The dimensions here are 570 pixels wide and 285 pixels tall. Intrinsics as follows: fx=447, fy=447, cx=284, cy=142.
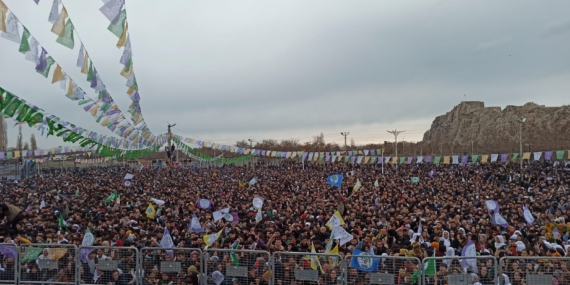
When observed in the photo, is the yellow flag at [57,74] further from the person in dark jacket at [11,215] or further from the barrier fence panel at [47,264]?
the barrier fence panel at [47,264]

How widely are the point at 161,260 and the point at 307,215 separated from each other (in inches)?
302

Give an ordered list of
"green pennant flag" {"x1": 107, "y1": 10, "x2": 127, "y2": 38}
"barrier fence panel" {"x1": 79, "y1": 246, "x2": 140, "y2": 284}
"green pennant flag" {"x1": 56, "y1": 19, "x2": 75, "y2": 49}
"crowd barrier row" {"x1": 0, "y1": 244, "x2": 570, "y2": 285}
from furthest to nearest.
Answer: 1. "green pennant flag" {"x1": 107, "y1": 10, "x2": 127, "y2": 38}
2. "green pennant flag" {"x1": 56, "y1": 19, "x2": 75, "y2": 49}
3. "barrier fence panel" {"x1": 79, "y1": 246, "x2": 140, "y2": 284}
4. "crowd barrier row" {"x1": 0, "y1": 244, "x2": 570, "y2": 285}

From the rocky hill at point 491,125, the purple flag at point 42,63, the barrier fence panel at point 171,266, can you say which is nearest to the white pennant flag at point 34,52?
the purple flag at point 42,63

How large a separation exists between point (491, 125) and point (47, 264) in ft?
509

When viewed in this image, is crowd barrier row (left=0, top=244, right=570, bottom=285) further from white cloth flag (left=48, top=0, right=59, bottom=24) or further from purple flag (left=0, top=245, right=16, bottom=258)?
white cloth flag (left=48, top=0, right=59, bottom=24)

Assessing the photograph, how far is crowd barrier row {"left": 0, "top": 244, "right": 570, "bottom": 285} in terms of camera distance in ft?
22.3

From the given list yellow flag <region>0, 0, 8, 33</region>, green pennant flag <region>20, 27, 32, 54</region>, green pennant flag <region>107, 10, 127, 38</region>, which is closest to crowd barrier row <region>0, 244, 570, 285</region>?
yellow flag <region>0, 0, 8, 33</region>

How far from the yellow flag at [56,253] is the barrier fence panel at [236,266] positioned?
2.57 metres

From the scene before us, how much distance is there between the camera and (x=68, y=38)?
31.8ft

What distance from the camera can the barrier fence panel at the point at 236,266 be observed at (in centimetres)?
730

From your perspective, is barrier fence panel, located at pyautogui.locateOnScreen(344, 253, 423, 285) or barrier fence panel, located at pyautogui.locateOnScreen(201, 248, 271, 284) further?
barrier fence panel, located at pyautogui.locateOnScreen(201, 248, 271, 284)

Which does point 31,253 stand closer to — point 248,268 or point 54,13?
point 248,268

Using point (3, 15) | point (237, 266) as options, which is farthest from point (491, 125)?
point (3, 15)

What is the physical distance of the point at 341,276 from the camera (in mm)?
7000
